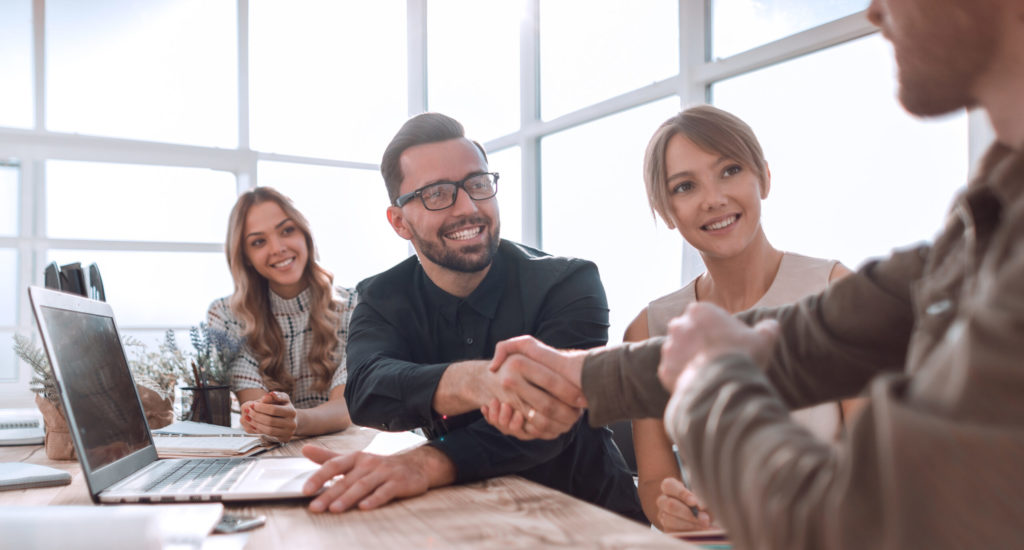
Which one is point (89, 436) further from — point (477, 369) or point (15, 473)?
point (477, 369)

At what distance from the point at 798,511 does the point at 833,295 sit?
42 cm

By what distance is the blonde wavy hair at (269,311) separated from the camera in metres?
2.68

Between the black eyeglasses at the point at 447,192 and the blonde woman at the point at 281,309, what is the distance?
783 mm

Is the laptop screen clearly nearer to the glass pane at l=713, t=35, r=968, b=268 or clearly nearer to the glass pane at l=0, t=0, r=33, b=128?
the glass pane at l=713, t=35, r=968, b=268

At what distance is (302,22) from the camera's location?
527 centimetres

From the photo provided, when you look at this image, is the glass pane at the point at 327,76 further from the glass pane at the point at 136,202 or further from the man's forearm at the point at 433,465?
the man's forearm at the point at 433,465

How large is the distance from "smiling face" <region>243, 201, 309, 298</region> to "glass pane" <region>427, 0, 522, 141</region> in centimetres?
219

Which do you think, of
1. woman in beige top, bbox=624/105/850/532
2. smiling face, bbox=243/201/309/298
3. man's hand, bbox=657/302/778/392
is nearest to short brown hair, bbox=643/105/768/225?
woman in beige top, bbox=624/105/850/532

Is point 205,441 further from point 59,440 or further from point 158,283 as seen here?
point 158,283

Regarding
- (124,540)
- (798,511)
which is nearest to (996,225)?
(798,511)

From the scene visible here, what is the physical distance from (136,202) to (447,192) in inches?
144

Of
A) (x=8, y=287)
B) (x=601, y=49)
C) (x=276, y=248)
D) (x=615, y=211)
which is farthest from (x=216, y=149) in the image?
(x=615, y=211)

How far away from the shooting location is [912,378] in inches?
20.0

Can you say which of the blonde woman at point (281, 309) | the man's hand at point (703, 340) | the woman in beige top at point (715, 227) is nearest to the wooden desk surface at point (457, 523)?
the man's hand at point (703, 340)
